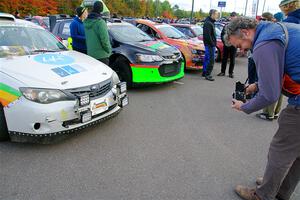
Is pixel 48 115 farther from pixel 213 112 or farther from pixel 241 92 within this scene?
pixel 213 112

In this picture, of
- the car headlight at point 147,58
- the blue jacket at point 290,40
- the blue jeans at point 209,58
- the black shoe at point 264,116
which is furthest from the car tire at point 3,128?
the blue jeans at point 209,58

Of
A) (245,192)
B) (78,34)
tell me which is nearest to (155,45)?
(78,34)

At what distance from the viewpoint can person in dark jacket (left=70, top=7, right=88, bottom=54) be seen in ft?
18.1

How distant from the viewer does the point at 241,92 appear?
2842mm

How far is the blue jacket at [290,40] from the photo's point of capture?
1.95 meters

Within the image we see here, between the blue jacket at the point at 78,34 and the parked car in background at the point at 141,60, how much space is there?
88 centimetres

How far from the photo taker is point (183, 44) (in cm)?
845

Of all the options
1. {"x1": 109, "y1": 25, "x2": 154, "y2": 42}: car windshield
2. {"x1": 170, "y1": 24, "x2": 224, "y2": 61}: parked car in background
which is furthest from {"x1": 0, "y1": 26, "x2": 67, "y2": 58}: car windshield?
{"x1": 170, "y1": 24, "x2": 224, "y2": 61}: parked car in background

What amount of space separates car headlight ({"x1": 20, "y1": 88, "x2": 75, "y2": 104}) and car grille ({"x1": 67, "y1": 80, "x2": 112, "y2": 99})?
126mm

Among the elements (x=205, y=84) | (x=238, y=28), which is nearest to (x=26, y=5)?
(x=205, y=84)

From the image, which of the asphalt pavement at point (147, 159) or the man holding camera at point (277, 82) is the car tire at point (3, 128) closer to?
the asphalt pavement at point (147, 159)

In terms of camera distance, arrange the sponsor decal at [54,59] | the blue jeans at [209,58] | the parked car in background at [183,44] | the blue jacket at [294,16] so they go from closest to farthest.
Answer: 1. the blue jacket at [294,16]
2. the sponsor decal at [54,59]
3. the blue jeans at [209,58]
4. the parked car in background at [183,44]

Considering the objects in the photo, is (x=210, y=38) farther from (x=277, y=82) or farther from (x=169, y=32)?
(x=277, y=82)

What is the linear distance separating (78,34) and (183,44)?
3798mm
